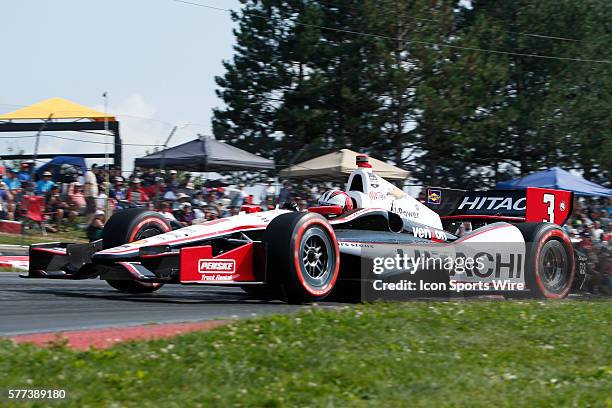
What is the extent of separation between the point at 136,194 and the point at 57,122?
2253 mm

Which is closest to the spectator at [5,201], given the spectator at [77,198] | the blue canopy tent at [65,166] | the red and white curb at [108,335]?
the blue canopy tent at [65,166]

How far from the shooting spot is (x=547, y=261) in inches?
417

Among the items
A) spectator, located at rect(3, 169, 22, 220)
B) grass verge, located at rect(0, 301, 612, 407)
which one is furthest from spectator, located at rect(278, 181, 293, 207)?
grass verge, located at rect(0, 301, 612, 407)

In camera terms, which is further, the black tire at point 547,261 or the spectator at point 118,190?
the spectator at point 118,190

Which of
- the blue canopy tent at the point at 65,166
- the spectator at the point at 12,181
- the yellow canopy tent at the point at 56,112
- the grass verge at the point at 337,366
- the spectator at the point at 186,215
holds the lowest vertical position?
the grass verge at the point at 337,366

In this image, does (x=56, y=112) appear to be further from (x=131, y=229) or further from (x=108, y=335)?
(x=108, y=335)

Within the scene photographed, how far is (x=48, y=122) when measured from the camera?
1711 cm

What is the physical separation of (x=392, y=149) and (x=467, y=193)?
47.5ft

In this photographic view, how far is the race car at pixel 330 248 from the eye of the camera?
8117 millimetres

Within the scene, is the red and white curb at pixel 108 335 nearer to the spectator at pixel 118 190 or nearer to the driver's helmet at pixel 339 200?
the driver's helmet at pixel 339 200

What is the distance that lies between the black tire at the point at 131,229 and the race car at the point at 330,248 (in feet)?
0.04

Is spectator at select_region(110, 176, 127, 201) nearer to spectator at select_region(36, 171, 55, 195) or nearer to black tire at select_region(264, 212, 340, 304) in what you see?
spectator at select_region(36, 171, 55, 195)

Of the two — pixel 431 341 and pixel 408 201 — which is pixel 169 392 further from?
pixel 408 201

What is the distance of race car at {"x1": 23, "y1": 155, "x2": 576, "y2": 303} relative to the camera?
8.12 metres
